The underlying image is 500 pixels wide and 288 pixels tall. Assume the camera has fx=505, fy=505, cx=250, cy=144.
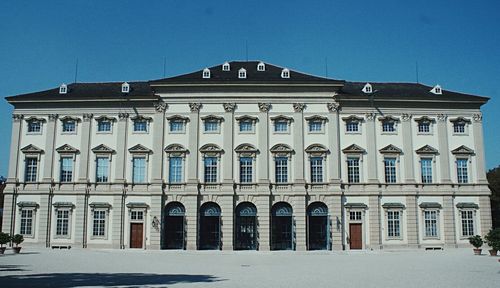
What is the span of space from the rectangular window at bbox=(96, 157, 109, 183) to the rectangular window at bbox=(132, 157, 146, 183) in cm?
232

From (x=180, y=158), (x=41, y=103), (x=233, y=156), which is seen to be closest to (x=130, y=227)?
(x=180, y=158)

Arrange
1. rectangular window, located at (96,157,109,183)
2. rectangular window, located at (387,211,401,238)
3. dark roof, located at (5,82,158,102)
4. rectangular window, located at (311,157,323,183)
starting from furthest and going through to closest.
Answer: dark roof, located at (5,82,158,102) < rectangular window, located at (96,157,109,183) < rectangular window, located at (311,157,323,183) < rectangular window, located at (387,211,401,238)

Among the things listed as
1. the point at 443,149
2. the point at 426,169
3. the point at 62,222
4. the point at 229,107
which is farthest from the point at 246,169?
the point at 443,149

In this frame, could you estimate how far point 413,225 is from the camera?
4159cm

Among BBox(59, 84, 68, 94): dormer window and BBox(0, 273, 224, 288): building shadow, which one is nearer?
BBox(0, 273, 224, 288): building shadow

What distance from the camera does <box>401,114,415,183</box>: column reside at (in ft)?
140

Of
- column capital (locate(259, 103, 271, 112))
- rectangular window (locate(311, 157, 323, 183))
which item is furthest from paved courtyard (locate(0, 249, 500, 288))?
column capital (locate(259, 103, 271, 112))

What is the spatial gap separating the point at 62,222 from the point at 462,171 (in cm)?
3410

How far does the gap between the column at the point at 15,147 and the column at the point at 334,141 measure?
26.7 meters

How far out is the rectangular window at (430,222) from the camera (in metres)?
41.8

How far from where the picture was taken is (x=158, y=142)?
42.8 meters

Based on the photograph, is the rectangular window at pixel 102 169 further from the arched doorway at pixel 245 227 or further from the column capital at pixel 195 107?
the arched doorway at pixel 245 227

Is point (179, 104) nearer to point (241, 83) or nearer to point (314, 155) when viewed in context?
point (241, 83)

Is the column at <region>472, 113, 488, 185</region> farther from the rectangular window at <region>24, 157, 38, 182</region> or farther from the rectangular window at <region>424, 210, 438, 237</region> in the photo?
the rectangular window at <region>24, 157, 38, 182</region>
